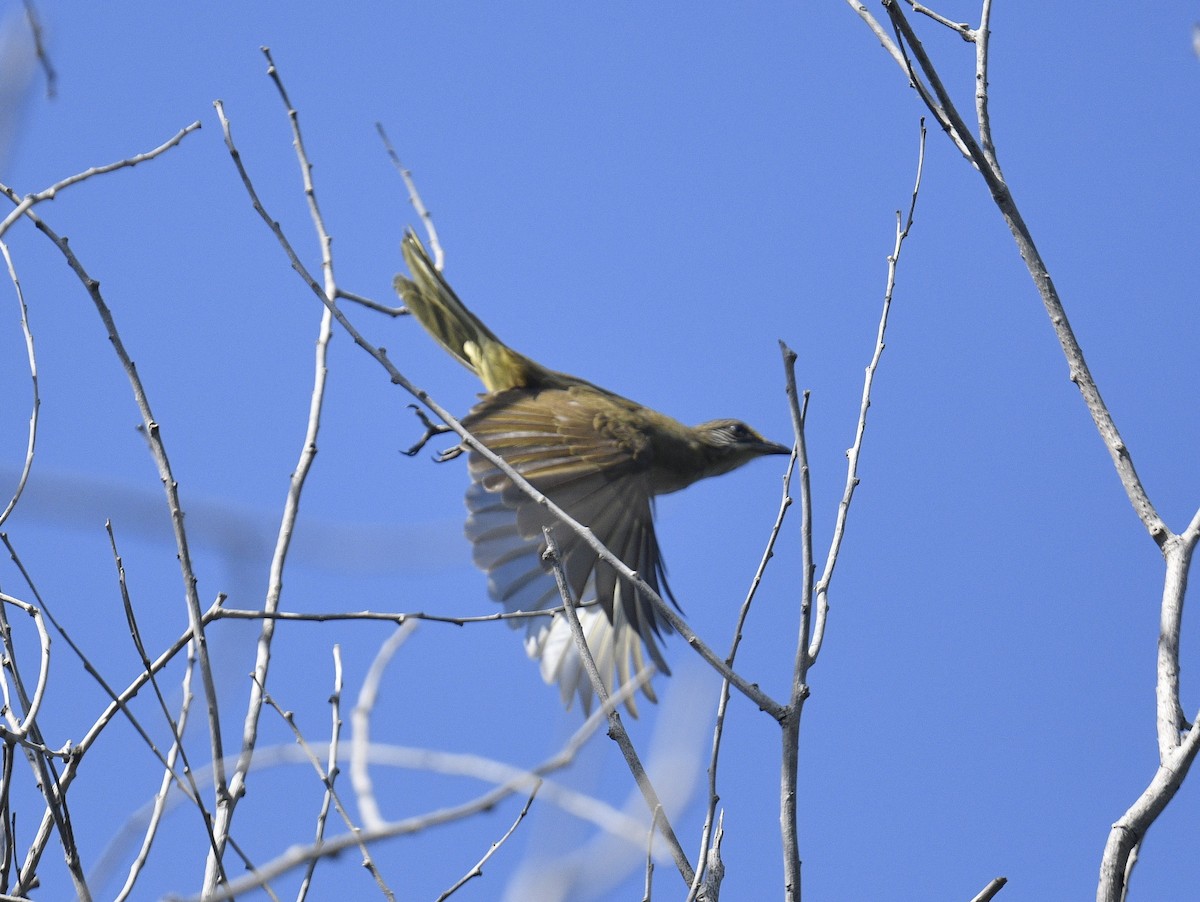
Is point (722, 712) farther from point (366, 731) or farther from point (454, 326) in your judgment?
point (454, 326)

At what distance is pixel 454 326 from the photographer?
652cm

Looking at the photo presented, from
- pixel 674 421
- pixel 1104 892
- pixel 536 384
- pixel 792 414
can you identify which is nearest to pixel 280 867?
pixel 792 414

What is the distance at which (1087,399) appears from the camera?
108 inches

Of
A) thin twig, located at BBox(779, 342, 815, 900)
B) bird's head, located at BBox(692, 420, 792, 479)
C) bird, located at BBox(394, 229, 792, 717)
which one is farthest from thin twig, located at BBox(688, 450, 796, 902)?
bird's head, located at BBox(692, 420, 792, 479)

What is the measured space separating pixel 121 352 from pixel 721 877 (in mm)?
1578

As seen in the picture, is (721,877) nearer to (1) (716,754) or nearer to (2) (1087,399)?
(1) (716,754)

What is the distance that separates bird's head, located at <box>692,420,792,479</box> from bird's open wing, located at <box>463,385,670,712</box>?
0.84 m

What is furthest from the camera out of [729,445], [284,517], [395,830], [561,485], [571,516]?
[729,445]

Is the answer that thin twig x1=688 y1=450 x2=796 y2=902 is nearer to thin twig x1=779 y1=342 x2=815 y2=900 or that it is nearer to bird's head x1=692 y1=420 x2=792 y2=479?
thin twig x1=779 y1=342 x2=815 y2=900

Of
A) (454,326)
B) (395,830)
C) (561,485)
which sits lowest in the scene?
(395,830)

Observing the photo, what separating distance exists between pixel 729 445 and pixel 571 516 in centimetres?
196

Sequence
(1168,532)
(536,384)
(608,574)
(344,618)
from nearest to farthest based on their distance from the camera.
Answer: (1168,532)
(344,618)
(608,574)
(536,384)

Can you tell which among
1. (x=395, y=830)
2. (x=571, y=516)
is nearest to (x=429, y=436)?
(x=571, y=516)

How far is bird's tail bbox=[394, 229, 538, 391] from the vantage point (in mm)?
6383
